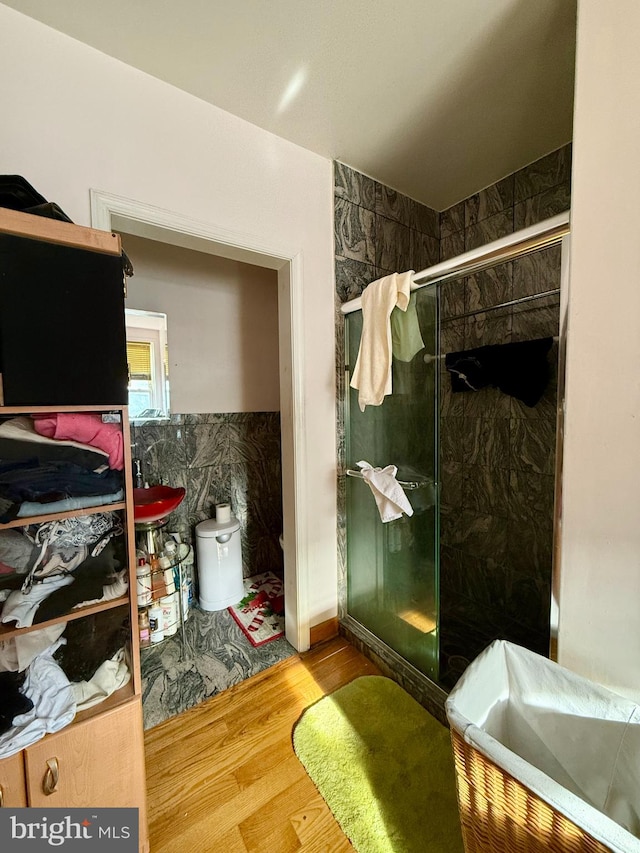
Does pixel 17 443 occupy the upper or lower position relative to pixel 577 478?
upper

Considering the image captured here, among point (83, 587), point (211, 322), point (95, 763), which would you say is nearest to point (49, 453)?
point (83, 587)

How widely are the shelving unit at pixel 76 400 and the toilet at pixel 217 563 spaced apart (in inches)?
41.5

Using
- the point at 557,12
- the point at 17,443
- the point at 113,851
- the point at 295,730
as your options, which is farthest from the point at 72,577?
the point at 557,12

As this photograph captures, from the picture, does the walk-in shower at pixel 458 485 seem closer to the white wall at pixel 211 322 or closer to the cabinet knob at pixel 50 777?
the white wall at pixel 211 322

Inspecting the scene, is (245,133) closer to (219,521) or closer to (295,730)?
(219,521)

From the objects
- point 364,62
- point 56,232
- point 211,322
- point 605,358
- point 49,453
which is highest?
point 364,62

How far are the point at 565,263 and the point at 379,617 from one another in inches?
65.4

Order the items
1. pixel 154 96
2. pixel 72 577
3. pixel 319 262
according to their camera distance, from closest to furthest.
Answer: pixel 72 577 < pixel 154 96 < pixel 319 262

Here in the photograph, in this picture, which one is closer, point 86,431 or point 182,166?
point 86,431

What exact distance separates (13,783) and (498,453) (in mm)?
2215

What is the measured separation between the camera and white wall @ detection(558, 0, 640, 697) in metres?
0.77

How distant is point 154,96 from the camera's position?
1211 mm

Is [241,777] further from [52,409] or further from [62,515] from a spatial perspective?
[52,409]

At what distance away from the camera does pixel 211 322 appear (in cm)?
219
